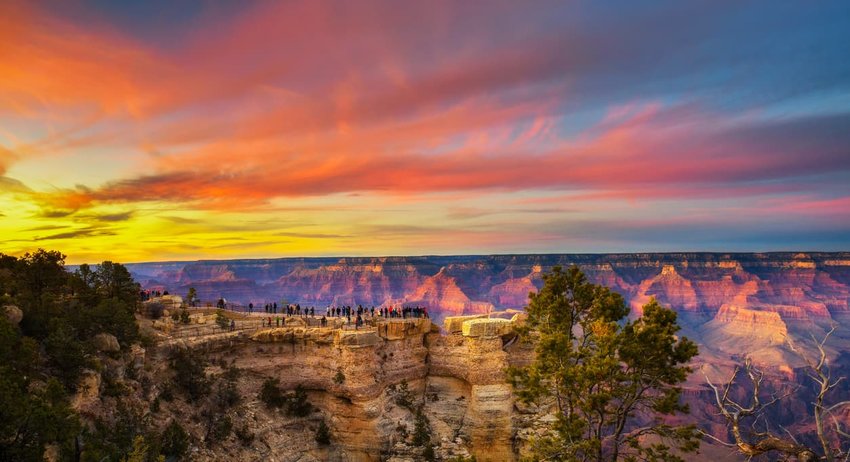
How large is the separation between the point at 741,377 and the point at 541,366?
115880 mm

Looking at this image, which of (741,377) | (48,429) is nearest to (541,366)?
(48,429)

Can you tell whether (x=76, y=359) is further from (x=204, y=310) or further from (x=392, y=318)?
(x=392, y=318)

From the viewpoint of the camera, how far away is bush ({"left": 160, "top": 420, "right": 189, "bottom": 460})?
29.0 meters

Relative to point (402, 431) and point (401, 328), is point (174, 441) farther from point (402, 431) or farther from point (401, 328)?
point (401, 328)

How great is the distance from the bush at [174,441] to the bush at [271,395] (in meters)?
9.82

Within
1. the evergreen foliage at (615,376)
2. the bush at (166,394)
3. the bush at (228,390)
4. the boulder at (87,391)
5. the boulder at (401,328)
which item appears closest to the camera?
the evergreen foliage at (615,376)

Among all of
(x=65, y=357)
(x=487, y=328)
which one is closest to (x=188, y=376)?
(x=65, y=357)

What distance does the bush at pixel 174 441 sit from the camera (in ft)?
95.2

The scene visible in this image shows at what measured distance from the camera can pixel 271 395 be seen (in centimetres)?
4050

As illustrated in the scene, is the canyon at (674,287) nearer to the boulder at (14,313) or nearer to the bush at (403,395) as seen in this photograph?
the bush at (403,395)

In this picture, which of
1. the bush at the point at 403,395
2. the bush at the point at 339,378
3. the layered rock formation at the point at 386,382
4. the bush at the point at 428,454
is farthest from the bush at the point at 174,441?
the bush at the point at 403,395

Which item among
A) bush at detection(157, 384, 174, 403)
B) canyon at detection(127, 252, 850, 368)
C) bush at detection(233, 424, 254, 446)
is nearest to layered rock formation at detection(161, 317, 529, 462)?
bush at detection(233, 424, 254, 446)

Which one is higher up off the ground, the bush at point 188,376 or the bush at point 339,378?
the bush at point 188,376

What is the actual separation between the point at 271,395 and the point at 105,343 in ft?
44.8
